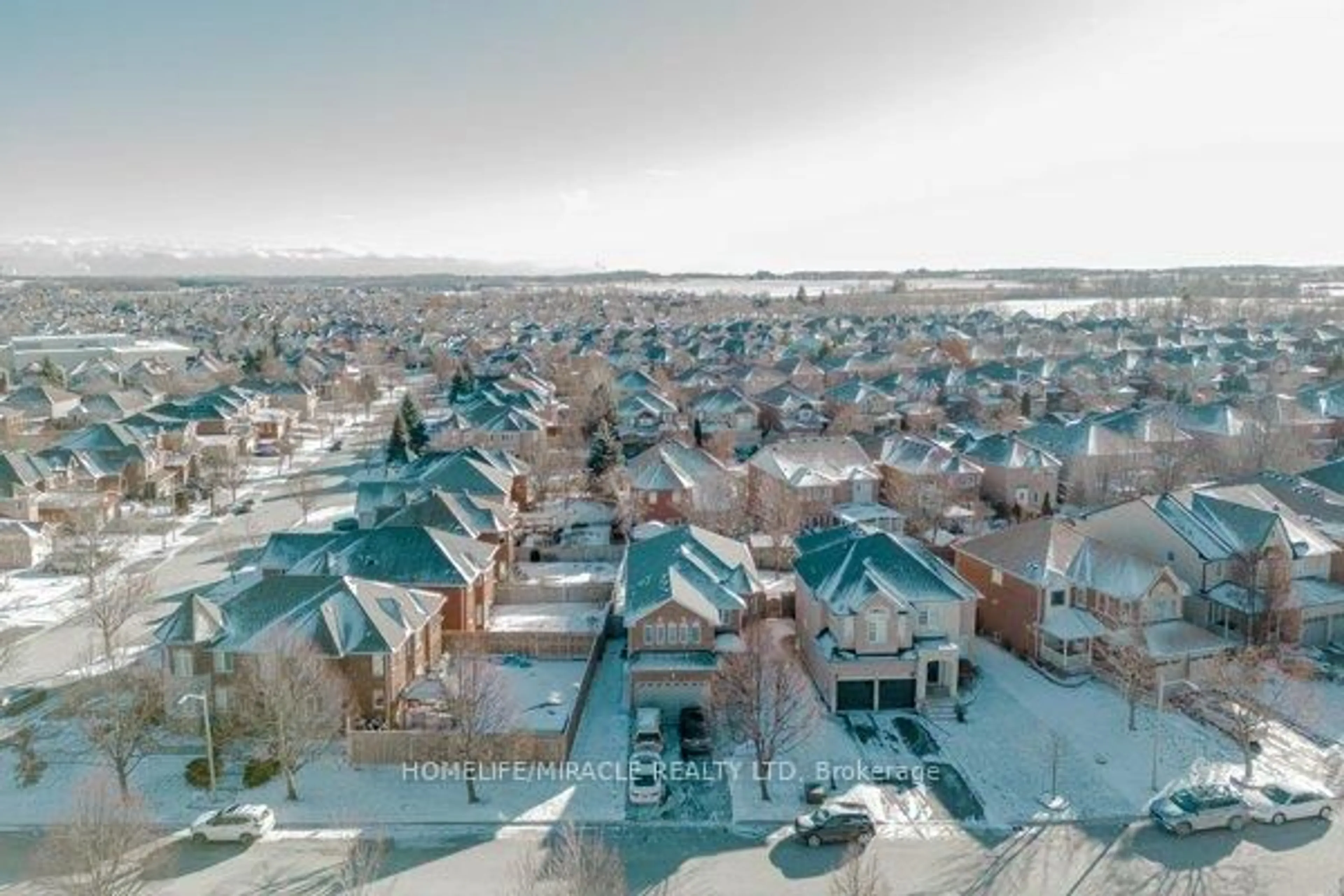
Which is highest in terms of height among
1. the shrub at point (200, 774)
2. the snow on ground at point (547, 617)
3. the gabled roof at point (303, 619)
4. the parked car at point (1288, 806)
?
the gabled roof at point (303, 619)

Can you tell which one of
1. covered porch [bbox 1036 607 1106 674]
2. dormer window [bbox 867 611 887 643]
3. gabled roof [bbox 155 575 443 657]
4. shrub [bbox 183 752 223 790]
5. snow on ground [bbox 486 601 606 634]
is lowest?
snow on ground [bbox 486 601 606 634]

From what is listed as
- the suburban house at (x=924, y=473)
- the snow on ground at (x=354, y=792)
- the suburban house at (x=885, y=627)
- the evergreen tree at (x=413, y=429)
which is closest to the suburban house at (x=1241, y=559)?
the suburban house at (x=885, y=627)

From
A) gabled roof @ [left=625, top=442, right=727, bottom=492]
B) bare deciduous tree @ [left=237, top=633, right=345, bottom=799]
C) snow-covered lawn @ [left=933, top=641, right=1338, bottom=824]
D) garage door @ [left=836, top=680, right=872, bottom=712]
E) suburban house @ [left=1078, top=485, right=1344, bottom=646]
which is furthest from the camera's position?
gabled roof @ [left=625, top=442, right=727, bottom=492]

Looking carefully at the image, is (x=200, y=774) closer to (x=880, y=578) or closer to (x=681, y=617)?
(x=681, y=617)

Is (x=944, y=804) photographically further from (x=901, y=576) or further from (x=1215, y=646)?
(x=1215, y=646)

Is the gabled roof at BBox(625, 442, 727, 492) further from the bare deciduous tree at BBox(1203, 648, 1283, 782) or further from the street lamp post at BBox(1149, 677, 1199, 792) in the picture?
the bare deciduous tree at BBox(1203, 648, 1283, 782)

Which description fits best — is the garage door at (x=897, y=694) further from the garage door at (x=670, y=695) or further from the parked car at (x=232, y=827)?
the parked car at (x=232, y=827)

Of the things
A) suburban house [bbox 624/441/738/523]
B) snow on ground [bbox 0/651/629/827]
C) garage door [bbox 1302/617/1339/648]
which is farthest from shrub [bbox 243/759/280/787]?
garage door [bbox 1302/617/1339/648]
